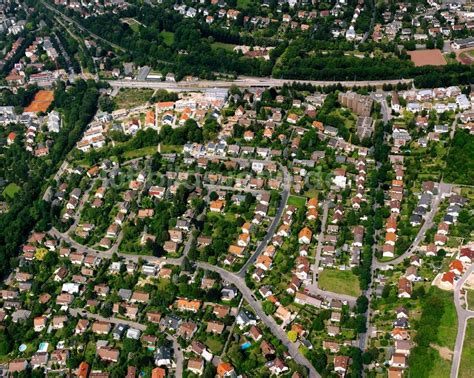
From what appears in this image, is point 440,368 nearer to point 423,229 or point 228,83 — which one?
point 423,229

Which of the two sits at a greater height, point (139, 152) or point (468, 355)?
point (139, 152)

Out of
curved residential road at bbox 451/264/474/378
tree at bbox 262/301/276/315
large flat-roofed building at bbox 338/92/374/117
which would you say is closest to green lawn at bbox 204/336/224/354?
tree at bbox 262/301/276/315

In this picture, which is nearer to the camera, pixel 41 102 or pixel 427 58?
pixel 41 102

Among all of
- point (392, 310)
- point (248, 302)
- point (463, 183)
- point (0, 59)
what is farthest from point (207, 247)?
point (0, 59)

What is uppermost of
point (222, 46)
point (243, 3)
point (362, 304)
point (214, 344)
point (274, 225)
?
point (243, 3)

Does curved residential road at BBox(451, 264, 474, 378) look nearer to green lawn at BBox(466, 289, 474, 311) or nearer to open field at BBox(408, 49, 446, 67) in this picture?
green lawn at BBox(466, 289, 474, 311)

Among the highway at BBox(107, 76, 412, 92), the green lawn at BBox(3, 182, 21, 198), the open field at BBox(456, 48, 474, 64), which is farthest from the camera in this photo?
the open field at BBox(456, 48, 474, 64)

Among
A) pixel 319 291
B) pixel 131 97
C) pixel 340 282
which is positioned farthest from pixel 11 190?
pixel 340 282
